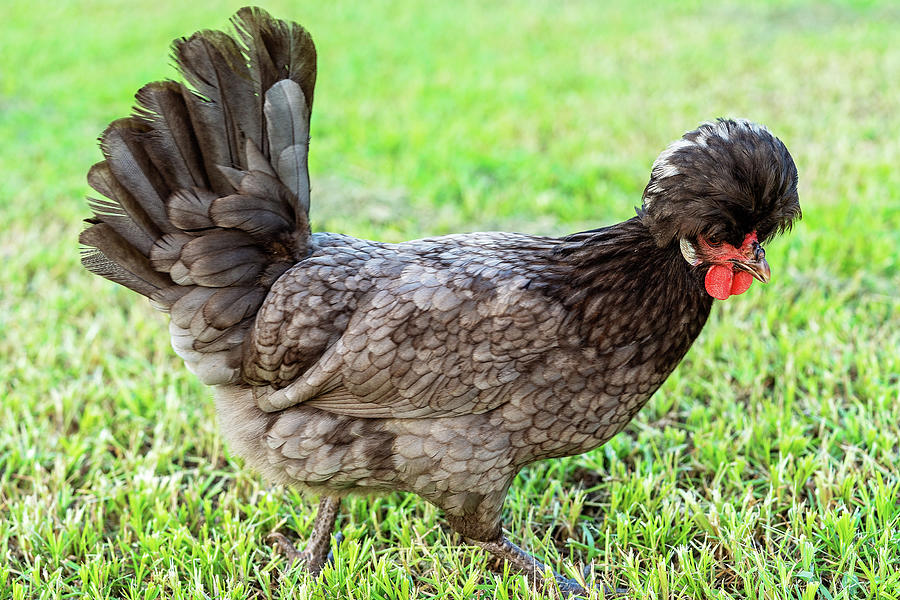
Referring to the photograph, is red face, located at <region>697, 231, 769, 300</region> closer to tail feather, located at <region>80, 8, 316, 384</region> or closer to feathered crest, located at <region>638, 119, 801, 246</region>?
feathered crest, located at <region>638, 119, 801, 246</region>

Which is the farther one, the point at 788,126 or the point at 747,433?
the point at 788,126

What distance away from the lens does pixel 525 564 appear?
2602 millimetres

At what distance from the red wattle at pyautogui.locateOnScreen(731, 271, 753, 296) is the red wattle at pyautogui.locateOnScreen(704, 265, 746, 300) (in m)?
0.02

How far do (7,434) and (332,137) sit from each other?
427cm

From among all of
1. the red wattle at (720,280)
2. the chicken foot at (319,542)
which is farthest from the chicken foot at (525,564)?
the red wattle at (720,280)

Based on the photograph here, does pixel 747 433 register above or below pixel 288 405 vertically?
below

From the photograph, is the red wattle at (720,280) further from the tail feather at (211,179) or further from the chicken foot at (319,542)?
the chicken foot at (319,542)

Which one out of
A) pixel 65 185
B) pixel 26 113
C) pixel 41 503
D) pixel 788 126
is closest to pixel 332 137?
pixel 65 185

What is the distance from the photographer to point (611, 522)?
9.22 ft

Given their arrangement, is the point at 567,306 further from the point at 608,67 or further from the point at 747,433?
the point at 608,67

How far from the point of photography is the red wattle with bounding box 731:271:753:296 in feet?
7.32

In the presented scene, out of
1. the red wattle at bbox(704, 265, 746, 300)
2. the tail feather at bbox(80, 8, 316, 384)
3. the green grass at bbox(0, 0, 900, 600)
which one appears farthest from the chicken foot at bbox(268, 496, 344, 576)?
the red wattle at bbox(704, 265, 746, 300)

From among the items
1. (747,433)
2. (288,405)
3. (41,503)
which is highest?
(288,405)

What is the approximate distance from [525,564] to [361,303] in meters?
1.04
